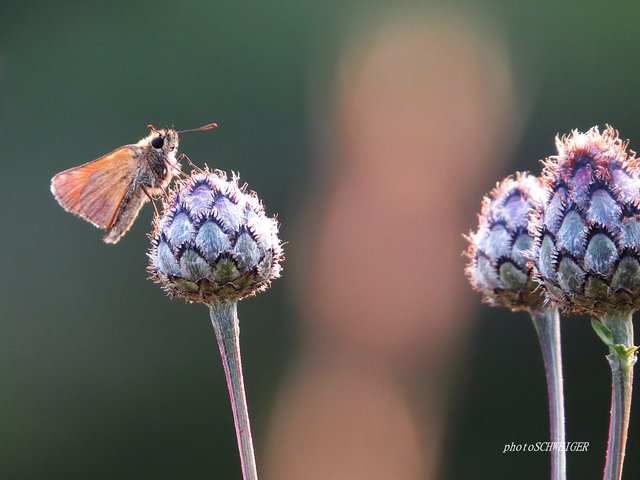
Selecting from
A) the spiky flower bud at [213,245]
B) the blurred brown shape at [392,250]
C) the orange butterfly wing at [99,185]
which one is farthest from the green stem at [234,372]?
the blurred brown shape at [392,250]

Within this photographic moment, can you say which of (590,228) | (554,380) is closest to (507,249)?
(554,380)

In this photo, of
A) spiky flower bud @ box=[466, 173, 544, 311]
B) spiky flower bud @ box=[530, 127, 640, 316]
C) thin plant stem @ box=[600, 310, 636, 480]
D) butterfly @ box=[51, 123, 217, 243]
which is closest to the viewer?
thin plant stem @ box=[600, 310, 636, 480]

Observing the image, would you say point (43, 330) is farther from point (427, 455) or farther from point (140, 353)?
point (427, 455)

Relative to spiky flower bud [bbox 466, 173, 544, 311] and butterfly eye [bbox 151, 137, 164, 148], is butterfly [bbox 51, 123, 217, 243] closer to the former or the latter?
butterfly eye [bbox 151, 137, 164, 148]

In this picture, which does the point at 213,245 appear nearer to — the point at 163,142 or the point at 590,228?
the point at 163,142

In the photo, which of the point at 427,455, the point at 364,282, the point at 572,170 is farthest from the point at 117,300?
the point at 572,170

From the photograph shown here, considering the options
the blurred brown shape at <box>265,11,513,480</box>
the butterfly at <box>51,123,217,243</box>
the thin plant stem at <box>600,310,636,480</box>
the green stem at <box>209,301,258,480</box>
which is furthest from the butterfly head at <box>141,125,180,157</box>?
the blurred brown shape at <box>265,11,513,480</box>
